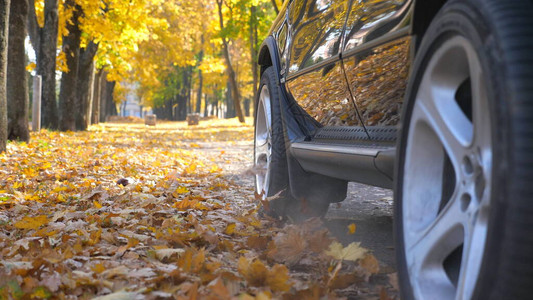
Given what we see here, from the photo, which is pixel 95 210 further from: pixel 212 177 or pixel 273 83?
pixel 212 177

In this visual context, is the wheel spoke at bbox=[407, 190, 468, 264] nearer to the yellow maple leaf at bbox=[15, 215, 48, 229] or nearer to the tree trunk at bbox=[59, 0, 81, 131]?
the yellow maple leaf at bbox=[15, 215, 48, 229]

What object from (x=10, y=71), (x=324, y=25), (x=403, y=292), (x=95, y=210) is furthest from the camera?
(x=10, y=71)

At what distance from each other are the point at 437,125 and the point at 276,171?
7.40ft

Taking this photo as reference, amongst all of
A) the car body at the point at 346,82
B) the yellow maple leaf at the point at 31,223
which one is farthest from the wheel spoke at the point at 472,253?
the yellow maple leaf at the point at 31,223

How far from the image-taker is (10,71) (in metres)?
11.3

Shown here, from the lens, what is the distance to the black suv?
1297 mm

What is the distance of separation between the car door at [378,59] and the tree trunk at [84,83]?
18.8m

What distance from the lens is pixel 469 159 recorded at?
158cm

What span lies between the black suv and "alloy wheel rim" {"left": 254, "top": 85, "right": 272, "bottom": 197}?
2.34ft

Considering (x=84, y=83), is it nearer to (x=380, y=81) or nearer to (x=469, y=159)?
(x=380, y=81)

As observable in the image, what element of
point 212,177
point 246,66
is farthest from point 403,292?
point 246,66

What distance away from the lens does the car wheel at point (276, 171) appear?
13.0 ft

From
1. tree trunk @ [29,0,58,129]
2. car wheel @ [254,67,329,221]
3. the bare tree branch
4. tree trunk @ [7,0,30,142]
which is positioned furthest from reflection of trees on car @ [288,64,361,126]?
the bare tree branch

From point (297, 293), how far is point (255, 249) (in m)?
1.07
